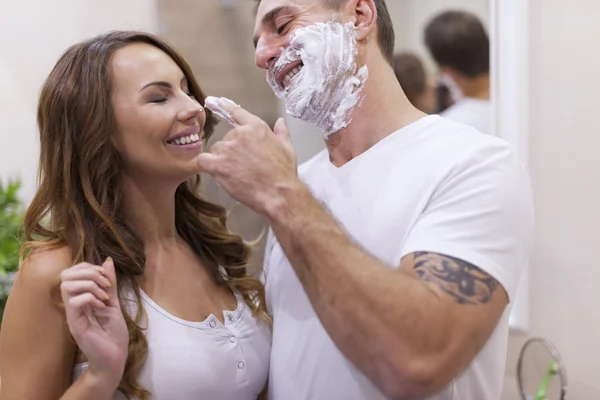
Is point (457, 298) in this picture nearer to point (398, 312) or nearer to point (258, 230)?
point (398, 312)

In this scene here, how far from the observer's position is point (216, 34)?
6.95 ft

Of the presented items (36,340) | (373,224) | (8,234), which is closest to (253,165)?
(373,224)

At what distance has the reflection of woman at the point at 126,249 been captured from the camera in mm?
971

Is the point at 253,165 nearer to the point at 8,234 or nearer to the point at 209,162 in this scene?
the point at 209,162

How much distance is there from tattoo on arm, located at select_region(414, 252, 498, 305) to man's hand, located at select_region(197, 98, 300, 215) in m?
0.20

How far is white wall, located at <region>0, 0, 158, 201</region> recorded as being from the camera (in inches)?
86.4

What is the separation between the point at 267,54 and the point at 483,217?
454mm

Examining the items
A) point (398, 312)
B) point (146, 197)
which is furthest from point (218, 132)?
point (398, 312)

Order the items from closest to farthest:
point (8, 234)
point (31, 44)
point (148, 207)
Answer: point (148, 207)
point (8, 234)
point (31, 44)

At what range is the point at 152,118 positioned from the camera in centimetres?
107

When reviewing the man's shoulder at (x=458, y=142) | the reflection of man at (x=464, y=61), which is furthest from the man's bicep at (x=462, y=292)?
the reflection of man at (x=464, y=61)

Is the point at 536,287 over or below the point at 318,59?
below

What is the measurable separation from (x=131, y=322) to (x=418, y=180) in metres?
0.47

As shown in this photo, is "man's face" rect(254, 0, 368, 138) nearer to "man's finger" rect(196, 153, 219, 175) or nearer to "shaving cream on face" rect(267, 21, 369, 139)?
"shaving cream on face" rect(267, 21, 369, 139)
